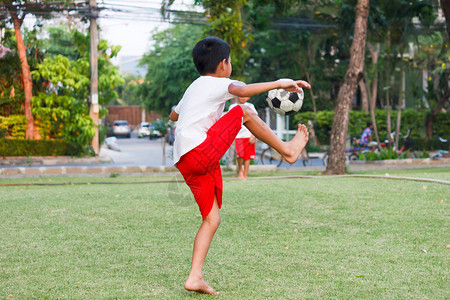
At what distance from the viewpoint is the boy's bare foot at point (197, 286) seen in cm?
373

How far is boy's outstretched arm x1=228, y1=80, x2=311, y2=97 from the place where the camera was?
11.6 ft

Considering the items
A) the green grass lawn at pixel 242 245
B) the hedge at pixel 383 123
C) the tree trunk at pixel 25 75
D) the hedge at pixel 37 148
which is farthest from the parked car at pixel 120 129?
the green grass lawn at pixel 242 245

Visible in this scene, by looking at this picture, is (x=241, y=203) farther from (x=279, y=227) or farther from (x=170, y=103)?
(x=170, y=103)

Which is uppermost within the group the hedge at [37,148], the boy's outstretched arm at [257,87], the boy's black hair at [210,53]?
the boy's black hair at [210,53]

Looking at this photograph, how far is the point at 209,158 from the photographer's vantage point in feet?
12.4

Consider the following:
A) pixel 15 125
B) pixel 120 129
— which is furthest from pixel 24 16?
pixel 120 129

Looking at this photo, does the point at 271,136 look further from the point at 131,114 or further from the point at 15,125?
the point at 131,114

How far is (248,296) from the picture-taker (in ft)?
12.3

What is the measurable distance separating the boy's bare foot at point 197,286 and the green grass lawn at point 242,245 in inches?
4.0

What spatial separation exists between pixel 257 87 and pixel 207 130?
1.63ft

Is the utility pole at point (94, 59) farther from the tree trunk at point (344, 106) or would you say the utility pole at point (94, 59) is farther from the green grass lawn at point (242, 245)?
the green grass lawn at point (242, 245)

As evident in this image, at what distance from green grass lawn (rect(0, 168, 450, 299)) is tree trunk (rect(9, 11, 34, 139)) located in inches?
536

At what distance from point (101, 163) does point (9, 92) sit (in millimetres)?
4387

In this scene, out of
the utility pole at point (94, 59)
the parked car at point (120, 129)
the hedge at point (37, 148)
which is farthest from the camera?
the parked car at point (120, 129)
